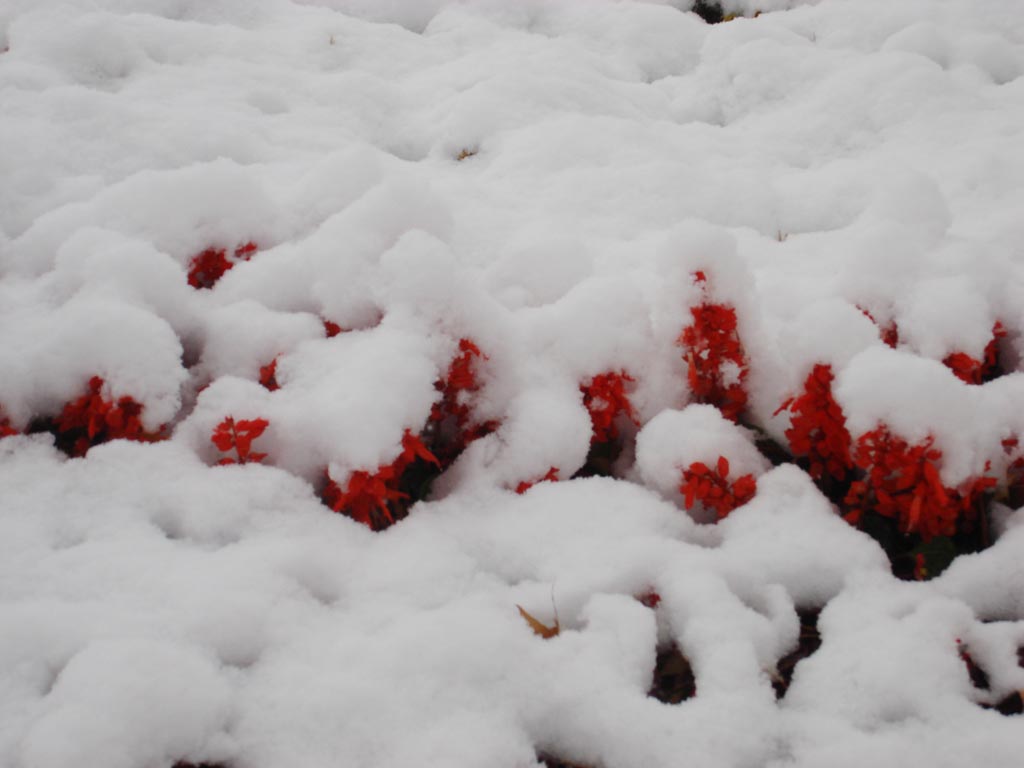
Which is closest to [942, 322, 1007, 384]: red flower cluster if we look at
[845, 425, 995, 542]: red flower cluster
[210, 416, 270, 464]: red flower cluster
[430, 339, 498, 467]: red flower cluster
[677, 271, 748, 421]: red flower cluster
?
[845, 425, 995, 542]: red flower cluster

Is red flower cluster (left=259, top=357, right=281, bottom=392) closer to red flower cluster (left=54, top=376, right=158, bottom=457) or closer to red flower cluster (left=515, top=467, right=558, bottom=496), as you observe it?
red flower cluster (left=54, top=376, right=158, bottom=457)

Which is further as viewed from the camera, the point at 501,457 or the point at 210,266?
the point at 210,266

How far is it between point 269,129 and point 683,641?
110 inches

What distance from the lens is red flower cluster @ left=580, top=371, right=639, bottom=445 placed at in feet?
6.36

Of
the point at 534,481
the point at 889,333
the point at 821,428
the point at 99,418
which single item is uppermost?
the point at 889,333

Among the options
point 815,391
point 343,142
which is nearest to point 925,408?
point 815,391

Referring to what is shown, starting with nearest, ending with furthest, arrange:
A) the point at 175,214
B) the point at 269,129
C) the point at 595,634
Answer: the point at 595,634 → the point at 175,214 → the point at 269,129

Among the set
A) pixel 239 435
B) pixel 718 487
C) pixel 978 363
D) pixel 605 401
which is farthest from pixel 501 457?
pixel 978 363

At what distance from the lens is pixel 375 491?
5.54 ft

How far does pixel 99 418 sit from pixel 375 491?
0.76m

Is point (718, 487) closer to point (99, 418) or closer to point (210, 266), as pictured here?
point (99, 418)

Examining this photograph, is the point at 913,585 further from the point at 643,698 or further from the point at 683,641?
the point at 643,698

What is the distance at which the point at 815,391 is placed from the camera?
1.76 metres

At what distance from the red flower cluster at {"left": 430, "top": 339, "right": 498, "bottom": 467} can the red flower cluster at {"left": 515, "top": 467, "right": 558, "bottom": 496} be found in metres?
0.18
